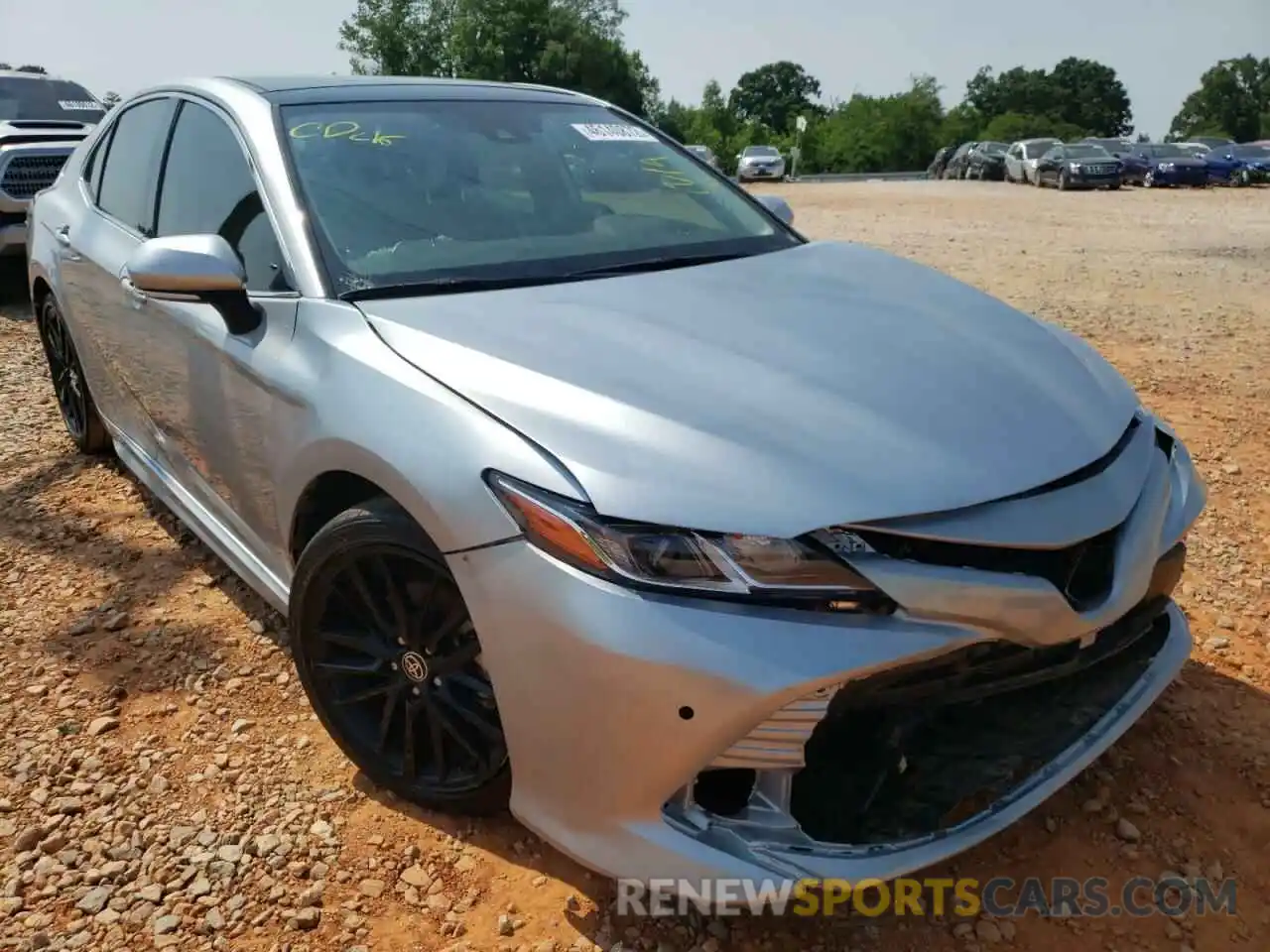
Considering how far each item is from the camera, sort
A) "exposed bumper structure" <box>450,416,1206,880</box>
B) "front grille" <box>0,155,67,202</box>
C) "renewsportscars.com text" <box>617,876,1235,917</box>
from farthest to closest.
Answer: "front grille" <box>0,155,67,202</box> < "renewsportscars.com text" <box>617,876,1235,917</box> < "exposed bumper structure" <box>450,416,1206,880</box>

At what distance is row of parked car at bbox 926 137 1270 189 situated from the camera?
2584 cm

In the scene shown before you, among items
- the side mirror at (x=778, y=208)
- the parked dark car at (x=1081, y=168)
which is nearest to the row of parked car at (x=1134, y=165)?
the parked dark car at (x=1081, y=168)

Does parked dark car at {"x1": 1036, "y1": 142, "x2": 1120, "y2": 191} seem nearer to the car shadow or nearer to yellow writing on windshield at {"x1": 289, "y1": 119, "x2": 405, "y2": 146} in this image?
the car shadow

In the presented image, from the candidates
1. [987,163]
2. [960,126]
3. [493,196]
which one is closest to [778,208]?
[493,196]

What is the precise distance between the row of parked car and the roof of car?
2603cm

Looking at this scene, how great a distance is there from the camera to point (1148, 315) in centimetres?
732

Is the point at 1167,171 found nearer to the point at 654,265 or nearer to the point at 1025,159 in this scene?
the point at 1025,159

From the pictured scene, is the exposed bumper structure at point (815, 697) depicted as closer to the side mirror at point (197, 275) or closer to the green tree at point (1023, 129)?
the side mirror at point (197, 275)

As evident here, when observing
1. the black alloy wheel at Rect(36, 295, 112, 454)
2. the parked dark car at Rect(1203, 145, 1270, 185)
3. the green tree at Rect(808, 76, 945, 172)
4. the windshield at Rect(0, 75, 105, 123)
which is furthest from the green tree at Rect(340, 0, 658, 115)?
the black alloy wheel at Rect(36, 295, 112, 454)

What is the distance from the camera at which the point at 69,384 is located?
4.44 meters

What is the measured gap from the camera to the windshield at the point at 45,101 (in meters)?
9.82

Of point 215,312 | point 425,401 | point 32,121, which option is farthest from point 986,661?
point 32,121

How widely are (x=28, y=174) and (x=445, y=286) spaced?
7.34 meters

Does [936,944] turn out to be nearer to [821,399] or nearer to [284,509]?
[821,399]
